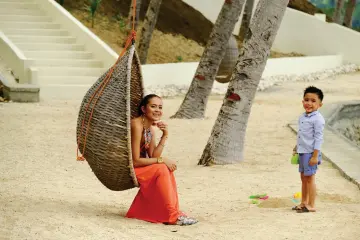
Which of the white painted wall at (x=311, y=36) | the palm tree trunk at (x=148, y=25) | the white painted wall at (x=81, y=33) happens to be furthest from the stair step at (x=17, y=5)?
the white painted wall at (x=311, y=36)

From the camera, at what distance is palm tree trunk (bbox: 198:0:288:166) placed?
11836 millimetres

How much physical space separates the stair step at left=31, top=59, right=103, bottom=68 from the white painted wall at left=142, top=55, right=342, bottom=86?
1.13 metres

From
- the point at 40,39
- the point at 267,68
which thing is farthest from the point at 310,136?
the point at 267,68

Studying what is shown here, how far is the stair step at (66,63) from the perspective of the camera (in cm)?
2096

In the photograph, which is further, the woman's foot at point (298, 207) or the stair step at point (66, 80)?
the stair step at point (66, 80)

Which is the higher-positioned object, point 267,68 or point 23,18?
point 23,18

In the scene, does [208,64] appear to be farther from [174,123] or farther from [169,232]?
[169,232]

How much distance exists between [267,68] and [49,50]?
7268mm

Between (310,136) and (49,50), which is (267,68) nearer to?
(49,50)

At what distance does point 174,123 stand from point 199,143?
2.13 meters

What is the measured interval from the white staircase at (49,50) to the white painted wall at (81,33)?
0.13 meters

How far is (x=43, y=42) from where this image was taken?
22188 millimetres

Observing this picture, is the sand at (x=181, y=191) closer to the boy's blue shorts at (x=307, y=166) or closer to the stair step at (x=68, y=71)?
the boy's blue shorts at (x=307, y=166)

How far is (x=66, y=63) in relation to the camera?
2116 centimetres
